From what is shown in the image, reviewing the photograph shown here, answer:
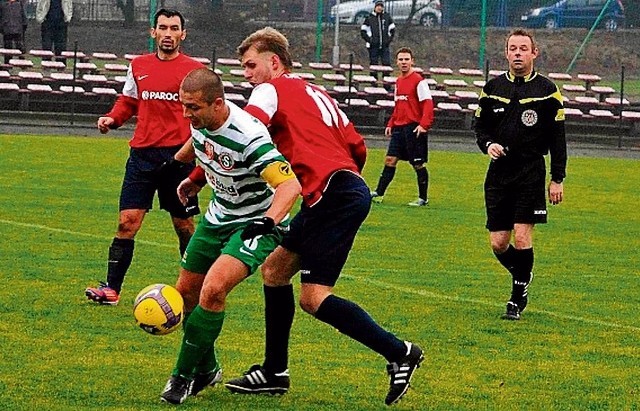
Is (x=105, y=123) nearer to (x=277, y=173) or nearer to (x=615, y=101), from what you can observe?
(x=277, y=173)

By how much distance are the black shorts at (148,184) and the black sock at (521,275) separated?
2.37 metres

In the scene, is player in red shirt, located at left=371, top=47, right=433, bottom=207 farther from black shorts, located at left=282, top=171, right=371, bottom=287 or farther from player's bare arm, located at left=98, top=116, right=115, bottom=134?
black shorts, located at left=282, top=171, right=371, bottom=287

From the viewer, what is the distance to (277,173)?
6465 mm

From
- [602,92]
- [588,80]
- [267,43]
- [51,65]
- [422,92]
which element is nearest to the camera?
[267,43]

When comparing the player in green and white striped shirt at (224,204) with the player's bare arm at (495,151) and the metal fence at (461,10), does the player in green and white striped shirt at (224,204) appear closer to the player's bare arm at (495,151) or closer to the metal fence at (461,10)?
the player's bare arm at (495,151)

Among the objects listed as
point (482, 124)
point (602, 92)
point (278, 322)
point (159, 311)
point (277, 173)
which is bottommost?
point (602, 92)

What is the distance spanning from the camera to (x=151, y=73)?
1034 cm

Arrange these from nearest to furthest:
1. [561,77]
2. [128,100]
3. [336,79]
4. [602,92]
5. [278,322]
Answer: [278,322]
[128,100]
[336,79]
[602,92]
[561,77]

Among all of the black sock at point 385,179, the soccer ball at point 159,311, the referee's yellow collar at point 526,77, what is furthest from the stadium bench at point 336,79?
the soccer ball at point 159,311

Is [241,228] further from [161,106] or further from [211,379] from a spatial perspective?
[161,106]

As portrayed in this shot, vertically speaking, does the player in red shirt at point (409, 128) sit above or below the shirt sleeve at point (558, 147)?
below

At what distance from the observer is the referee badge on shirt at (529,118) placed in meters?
9.88

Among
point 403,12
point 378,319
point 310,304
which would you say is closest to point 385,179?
point 378,319

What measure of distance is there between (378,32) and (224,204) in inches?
1053
